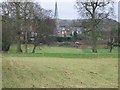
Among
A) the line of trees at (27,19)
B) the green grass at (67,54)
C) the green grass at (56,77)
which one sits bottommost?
the green grass at (67,54)

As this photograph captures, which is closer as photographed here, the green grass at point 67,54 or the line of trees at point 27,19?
the green grass at point 67,54

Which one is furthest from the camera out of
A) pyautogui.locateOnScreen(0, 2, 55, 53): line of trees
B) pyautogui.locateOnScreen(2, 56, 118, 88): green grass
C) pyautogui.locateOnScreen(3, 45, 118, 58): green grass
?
pyautogui.locateOnScreen(0, 2, 55, 53): line of trees

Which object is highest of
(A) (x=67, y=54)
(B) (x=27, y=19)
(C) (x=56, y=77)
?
(B) (x=27, y=19)

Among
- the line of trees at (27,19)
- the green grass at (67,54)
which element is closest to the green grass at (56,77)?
the green grass at (67,54)

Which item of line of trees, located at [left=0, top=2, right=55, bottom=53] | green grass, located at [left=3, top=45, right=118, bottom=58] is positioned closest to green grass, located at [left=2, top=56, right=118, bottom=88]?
green grass, located at [left=3, top=45, right=118, bottom=58]

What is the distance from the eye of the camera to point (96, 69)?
825 centimetres

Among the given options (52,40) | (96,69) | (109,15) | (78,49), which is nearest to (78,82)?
(96,69)

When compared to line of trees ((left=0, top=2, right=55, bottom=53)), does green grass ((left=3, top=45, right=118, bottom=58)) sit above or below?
below

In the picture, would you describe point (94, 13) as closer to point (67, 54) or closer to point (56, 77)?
point (67, 54)

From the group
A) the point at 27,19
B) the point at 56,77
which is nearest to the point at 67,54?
the point at 27,19

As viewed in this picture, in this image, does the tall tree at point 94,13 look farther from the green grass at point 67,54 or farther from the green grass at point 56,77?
the green grass at point 56,77

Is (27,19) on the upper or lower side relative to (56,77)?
upper

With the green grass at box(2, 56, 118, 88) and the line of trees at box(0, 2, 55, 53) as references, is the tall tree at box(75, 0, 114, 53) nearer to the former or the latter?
the line of trees at box(0, 2, 55, 53)

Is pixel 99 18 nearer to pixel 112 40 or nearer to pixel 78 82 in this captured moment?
pixel 112 40
